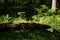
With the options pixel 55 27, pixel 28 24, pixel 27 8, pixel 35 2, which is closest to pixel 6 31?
pixel 28 24

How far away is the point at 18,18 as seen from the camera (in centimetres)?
1056

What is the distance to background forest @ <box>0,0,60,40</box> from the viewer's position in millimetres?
8266

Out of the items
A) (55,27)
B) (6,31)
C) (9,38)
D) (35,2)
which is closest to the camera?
(9,38)

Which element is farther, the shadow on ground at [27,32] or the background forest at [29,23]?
the background forest at [29,23]

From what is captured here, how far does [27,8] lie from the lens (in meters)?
12.9

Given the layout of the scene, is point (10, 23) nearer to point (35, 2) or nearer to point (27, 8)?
point (27, 8)

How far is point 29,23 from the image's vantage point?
9.75m

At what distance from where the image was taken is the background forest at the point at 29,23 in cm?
827

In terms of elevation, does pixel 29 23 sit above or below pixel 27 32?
above

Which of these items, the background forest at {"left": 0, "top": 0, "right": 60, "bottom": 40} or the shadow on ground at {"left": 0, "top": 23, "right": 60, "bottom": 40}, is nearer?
the shadow on ground at {"left": 0, "top": 23, "right": 60, "bottom": 40}

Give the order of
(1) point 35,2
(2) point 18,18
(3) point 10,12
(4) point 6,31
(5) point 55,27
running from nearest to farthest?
(4) point 6,31 → (5) point 55,27 → (2) point 18,18 → (3) point 10,12 → (1) point 35,2

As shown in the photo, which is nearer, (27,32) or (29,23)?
(27,32)

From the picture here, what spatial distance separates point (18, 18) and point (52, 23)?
2192mm

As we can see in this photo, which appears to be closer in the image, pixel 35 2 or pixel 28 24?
pixel 28 24
